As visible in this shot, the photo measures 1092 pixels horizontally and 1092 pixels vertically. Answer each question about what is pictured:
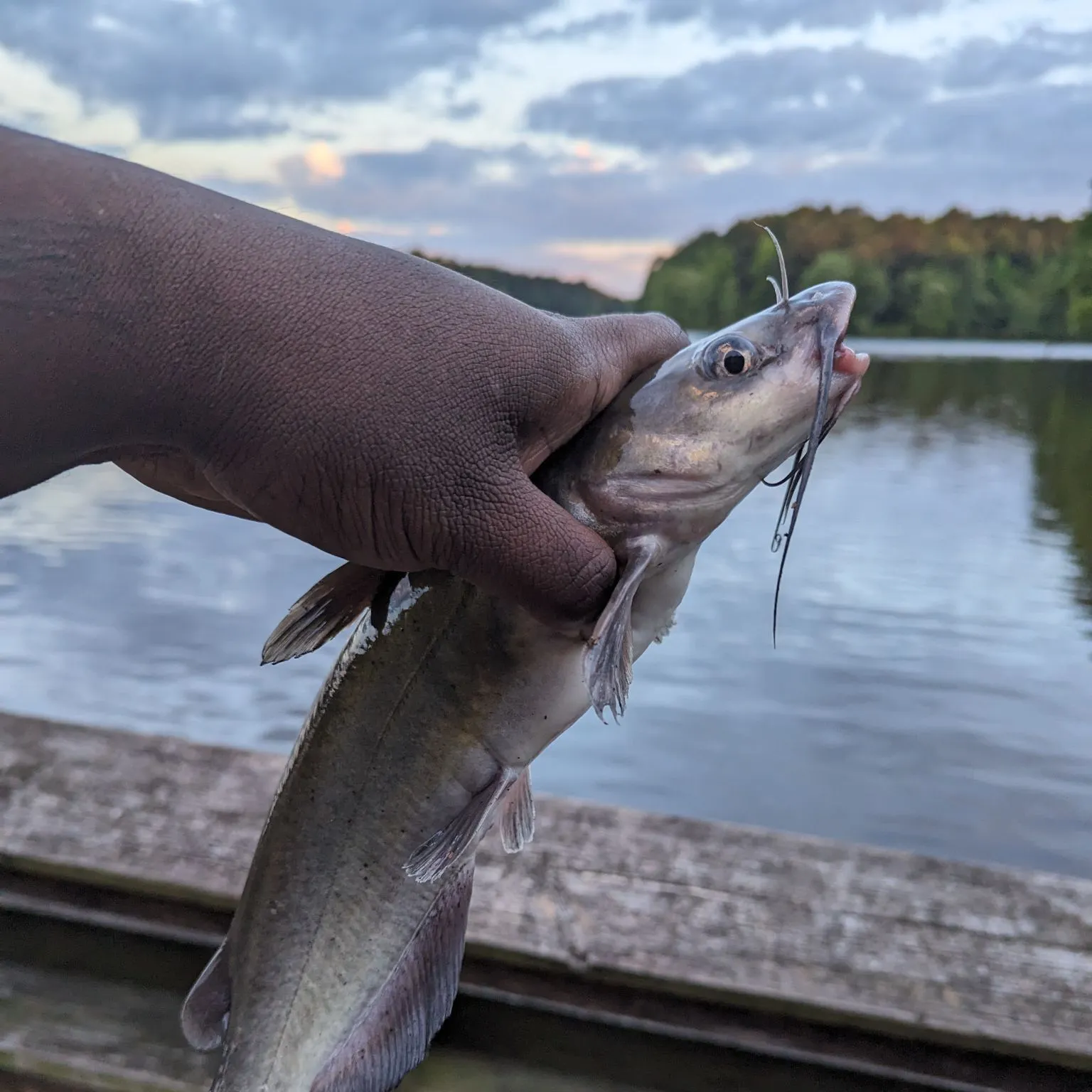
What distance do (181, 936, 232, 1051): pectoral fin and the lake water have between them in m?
3.69

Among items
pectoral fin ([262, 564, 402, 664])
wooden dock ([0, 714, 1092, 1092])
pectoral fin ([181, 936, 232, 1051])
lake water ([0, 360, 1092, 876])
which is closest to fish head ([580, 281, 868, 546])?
pectoral fin ([262, 564, 402, 664])

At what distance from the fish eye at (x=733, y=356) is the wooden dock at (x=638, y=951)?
99cm

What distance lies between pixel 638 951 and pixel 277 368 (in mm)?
1253

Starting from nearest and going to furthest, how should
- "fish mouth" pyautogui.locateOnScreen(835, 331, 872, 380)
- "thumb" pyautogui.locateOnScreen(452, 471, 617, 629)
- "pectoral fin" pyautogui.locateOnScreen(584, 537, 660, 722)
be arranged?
"thumb" pyautogui.locateOnScreen(452, 471, 617, 629), "pectoral fin" pyautogui.locateOnScreen(584, 537, 660, 722), "fish mouth" pyautogui.locateOnScreen(835, 331, 872, 380)

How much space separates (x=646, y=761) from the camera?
5.98m

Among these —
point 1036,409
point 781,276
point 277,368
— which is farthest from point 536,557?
point 1036,409

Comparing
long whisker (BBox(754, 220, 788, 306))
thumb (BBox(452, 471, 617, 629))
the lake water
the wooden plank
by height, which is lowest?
the lake water

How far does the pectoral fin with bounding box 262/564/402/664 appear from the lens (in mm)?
1604

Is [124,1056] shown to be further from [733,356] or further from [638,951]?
[733,356]

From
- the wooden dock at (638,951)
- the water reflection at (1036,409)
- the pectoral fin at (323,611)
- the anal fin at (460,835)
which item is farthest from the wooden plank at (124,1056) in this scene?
the water reflection at (1036,409)

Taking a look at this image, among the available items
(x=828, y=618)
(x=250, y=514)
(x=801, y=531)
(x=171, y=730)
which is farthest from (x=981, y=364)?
(x=250, y=514)

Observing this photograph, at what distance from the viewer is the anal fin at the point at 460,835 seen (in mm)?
1645

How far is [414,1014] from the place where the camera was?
1.76m

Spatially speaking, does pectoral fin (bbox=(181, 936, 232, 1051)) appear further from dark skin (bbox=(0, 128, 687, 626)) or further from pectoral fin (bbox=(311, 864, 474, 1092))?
dark skin (bbox=(0, 128, 687, 626))
